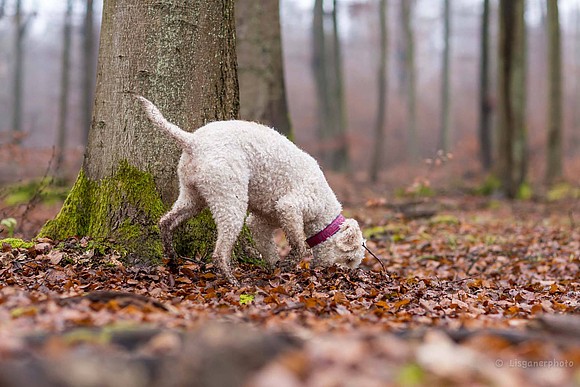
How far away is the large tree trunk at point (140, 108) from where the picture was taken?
19.3 ft

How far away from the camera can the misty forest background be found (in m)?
20.3

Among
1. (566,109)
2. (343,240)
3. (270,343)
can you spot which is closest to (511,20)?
(343,240)

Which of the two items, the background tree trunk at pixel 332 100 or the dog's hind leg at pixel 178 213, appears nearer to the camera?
the dog's hind leg at pixel 178 213

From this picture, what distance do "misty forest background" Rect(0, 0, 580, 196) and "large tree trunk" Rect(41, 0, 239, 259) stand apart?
224 centimetres

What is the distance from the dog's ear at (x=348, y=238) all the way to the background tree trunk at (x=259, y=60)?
190 inches

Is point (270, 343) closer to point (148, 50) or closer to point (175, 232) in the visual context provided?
point (175, 232)

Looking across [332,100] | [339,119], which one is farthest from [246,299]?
[332,100]

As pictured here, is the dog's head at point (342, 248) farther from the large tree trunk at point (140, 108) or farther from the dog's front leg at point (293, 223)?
the large tree trunk at point (140, 108)

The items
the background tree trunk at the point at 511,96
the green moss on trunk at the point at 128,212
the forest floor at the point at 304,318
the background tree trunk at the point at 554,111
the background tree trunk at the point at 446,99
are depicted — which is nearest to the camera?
the forest floor at the point at 304,318

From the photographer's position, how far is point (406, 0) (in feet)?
101

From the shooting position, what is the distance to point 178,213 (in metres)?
5.64

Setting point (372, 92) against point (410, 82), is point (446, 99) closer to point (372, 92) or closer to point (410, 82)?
point (410, 82)

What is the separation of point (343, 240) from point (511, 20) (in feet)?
31.3

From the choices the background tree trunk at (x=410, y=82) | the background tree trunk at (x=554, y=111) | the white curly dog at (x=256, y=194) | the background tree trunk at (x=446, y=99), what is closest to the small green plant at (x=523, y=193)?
the background tree trunk at (x=554, y=111)
